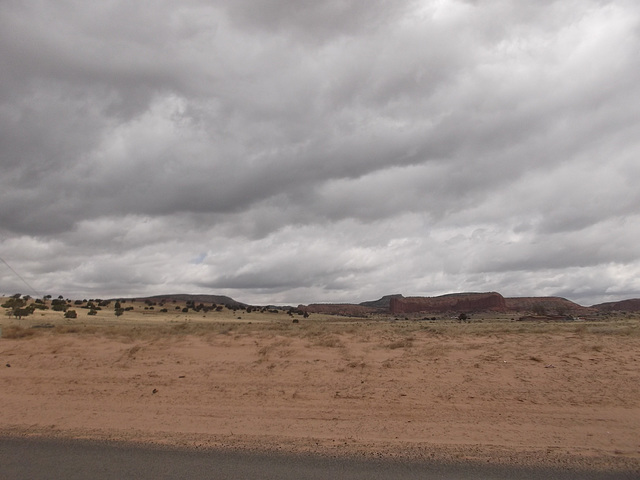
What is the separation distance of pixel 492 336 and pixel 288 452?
1365 cm

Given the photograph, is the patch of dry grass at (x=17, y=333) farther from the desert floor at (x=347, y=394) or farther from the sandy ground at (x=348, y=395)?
the sandy ground at (x=348, y=395)

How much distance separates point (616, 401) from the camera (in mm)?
10688

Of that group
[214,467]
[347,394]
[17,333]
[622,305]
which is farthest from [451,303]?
[214,467]

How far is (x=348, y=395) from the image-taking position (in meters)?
11.8

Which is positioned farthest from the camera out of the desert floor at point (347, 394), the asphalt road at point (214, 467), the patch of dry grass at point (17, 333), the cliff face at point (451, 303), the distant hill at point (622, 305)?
the distant hill at point (622, 305)

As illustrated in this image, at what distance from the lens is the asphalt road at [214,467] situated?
6820 millimetres

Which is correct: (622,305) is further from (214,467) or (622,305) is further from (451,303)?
(214,467)

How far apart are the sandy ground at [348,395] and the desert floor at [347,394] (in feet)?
0.13

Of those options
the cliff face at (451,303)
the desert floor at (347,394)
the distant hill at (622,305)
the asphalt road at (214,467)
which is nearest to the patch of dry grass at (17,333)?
the desert floor at (347,394)

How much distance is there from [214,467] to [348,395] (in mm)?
5097

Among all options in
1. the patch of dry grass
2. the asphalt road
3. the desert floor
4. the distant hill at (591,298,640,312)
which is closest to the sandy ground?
the desert floor

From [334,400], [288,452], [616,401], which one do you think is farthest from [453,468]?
[616,401]

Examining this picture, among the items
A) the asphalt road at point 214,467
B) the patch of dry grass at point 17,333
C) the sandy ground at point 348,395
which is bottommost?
the asphalt road at point 214,467

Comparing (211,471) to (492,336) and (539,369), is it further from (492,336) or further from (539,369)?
(492,336)
